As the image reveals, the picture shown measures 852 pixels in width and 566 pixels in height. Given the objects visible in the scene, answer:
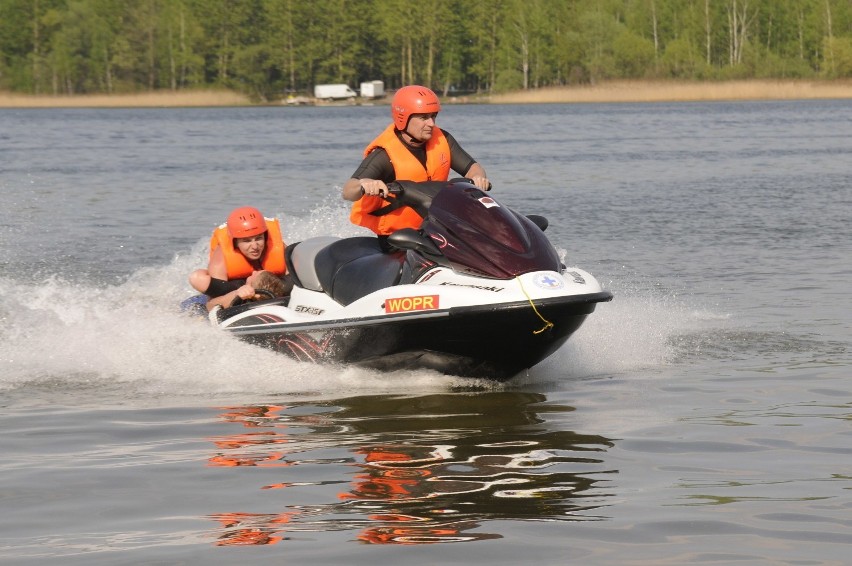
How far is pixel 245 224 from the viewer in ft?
27.3

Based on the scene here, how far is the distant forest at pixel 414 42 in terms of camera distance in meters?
106

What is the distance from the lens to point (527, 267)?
7.08m

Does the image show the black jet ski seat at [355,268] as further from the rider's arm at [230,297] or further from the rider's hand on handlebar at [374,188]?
the rider's arm at [230,297]

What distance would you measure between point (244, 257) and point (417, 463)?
2983 millimetres

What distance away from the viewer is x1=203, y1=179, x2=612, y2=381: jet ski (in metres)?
7.05

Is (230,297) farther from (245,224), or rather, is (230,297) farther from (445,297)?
(445,297)

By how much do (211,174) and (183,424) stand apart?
21.2m

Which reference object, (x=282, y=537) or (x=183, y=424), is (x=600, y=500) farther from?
(x=183, y=424)

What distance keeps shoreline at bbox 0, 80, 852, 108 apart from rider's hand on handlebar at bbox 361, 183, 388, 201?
5840 cm

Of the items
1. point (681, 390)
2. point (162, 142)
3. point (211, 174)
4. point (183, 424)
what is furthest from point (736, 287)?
point (162, 142)

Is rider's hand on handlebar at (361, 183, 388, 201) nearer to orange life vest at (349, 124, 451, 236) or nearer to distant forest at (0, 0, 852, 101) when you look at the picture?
orange life vest at (349, 124, 451, 236)

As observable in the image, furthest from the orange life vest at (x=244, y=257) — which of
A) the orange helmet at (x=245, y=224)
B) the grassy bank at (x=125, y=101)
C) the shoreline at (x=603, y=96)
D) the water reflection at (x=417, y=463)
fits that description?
the grassy bank at (x=125, y=101)

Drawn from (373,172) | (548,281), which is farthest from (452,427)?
(373,172)

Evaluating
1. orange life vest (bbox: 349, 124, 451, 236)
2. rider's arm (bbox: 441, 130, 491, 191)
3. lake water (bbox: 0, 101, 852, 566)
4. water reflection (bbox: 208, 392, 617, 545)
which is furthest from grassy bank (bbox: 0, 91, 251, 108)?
water reflection (bbox: 208, 392, 617, 545)
